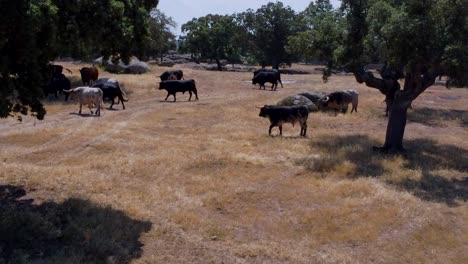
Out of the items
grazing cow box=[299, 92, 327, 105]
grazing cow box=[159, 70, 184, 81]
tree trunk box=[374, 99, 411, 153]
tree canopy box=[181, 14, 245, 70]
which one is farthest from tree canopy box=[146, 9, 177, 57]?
tree trunk box=[374, 99, 411, 153]

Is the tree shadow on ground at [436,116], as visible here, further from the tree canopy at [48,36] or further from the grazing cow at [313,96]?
the tree canopy at [48,36]

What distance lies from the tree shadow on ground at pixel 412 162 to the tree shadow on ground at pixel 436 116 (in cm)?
595

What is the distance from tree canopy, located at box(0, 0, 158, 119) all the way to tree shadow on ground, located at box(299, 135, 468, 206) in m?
8.63

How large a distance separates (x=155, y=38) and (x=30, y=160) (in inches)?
1825

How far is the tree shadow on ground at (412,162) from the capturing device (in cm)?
1825

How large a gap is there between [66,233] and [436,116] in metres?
26.3

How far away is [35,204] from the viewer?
45.4 ft

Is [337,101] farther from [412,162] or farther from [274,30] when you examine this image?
[274,30]

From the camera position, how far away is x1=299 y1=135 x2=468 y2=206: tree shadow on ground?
59.9 feet

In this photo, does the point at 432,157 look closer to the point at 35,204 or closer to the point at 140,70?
the point at 35,204

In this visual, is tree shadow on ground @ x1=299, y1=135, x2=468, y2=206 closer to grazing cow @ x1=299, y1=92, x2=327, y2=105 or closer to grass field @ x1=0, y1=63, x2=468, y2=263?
grass field @ x1=0, y1=63, x2=468, y2=263

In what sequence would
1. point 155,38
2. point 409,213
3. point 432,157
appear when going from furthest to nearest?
point 155,38
point 432,157
point 409,213

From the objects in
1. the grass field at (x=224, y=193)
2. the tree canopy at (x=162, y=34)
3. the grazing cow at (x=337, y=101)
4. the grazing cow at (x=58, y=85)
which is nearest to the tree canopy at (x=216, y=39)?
the tree canopy at (x=162, y=34)

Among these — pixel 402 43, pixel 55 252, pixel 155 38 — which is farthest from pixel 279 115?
pixel 155 38
